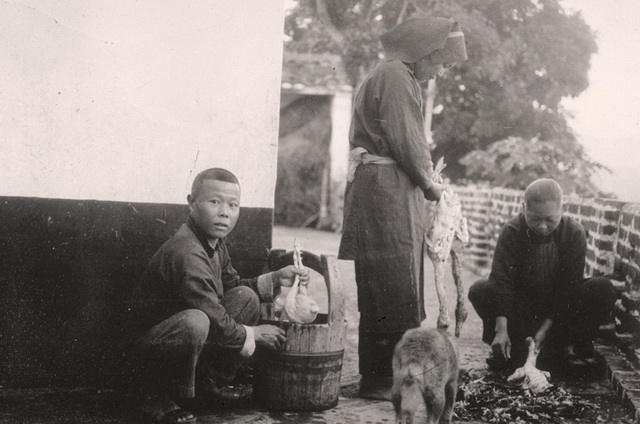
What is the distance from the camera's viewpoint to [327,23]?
65.6ft

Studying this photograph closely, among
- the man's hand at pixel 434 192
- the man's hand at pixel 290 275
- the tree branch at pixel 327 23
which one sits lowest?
the man's hand at pixel 290 275

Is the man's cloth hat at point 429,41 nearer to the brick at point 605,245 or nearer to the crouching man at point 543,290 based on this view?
the crouching man at point 543,290

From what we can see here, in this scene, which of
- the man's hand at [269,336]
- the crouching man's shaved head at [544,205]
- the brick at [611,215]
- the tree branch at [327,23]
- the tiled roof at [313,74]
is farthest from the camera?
the tiled roof at [313,74]

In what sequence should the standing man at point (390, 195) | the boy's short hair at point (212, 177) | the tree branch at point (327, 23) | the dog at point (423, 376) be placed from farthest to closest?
1. the tree branch at point (327, 23)
2. the standing man at point (390, 195)
3. the boy's short hair at point (212, 177)
4. the dog at point (423, 376)

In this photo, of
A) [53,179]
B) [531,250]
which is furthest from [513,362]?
[53,179]

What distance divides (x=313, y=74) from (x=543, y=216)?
19043 mm

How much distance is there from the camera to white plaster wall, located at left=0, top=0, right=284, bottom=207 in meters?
4.20

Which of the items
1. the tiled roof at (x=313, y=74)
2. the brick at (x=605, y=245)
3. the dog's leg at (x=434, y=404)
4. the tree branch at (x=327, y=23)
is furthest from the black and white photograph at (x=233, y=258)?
the tiled roof at (x=313, y=74)

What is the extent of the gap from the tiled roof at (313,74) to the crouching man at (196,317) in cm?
1837

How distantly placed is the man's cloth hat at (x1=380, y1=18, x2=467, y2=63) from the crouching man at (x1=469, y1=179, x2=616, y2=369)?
3.76 feet

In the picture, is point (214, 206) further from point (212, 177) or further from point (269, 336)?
point (269, 336)

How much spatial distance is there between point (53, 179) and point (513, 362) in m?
3.34

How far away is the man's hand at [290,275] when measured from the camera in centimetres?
424

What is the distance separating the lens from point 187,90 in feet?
15.2
